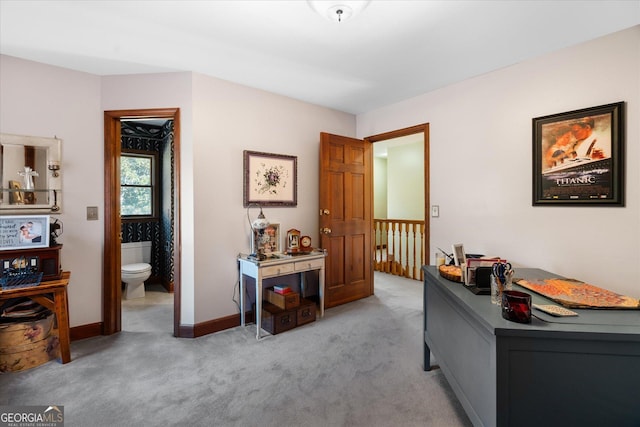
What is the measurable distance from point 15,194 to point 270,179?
7.15 feet

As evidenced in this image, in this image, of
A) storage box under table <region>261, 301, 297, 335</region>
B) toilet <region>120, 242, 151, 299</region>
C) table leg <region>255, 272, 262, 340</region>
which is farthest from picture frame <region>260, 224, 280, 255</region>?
toilet <region>120, 242, 151, 299</region>

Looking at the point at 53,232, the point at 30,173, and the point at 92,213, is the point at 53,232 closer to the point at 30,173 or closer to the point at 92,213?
the point at 92,213

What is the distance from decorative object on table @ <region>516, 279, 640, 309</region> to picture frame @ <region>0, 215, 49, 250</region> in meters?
3.47

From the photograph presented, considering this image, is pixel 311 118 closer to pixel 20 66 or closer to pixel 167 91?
pixel 167 91

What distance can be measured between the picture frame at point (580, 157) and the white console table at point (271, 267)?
2.13 meters

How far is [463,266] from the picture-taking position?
5.79ft

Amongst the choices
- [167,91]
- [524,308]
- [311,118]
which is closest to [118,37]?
[167,91]

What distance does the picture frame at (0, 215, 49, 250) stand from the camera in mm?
2217

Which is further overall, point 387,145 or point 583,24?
point 387,145

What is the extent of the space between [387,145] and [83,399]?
5.91 metres

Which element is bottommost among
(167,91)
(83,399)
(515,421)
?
(83,399)

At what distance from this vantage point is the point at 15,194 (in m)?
2.46

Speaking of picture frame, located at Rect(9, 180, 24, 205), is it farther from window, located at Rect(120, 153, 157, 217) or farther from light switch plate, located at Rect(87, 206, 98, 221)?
window, located at Rect(120, 153, 157, 217)

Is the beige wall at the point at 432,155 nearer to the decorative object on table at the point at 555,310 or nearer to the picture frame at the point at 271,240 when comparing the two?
the picture frame at the point at 271,240
